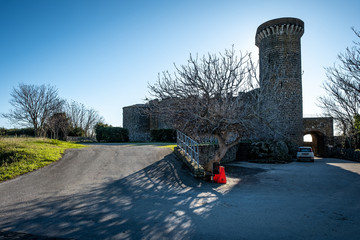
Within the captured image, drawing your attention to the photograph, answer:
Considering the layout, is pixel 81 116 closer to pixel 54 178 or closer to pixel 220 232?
pixel 54 178

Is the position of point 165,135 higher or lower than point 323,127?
lower

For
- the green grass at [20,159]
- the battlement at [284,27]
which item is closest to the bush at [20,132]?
the green grass at [20,159]

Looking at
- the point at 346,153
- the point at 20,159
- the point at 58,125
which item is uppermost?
the point at 58,125

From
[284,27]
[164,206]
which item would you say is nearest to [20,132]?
[164,206]

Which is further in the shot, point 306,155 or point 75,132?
point 75,132

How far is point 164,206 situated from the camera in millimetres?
5312

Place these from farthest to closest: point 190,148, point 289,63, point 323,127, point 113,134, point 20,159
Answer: point 113,134
point 323,127
point 289,63
point 190,148
point 20,159

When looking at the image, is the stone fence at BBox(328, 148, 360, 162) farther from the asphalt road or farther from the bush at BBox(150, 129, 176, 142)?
the bush at BBox(150, 129, 176, 142)

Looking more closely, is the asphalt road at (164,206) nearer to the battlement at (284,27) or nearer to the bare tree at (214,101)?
the bare tree at (214,101)

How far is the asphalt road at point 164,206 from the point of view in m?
3.89

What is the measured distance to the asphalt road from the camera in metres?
3.89

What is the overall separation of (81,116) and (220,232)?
48.4 meters

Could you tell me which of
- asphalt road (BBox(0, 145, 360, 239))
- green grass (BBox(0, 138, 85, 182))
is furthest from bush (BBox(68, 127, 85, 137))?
asphalt road (BBox(0, 145, 360, 239))

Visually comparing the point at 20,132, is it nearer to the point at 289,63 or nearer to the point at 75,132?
the point at 75,132
